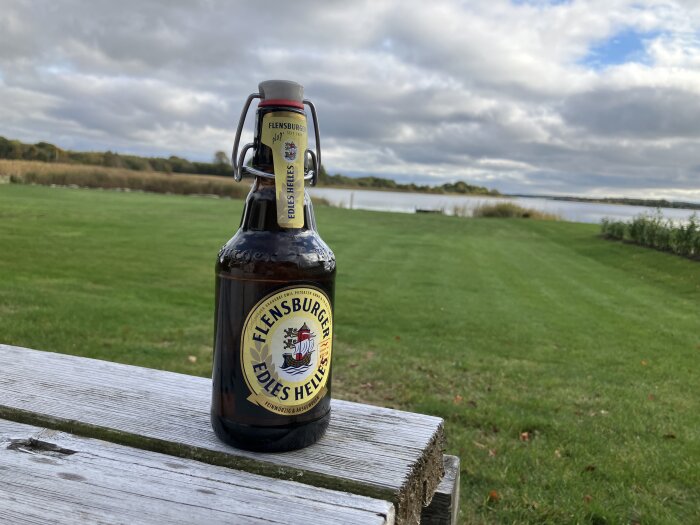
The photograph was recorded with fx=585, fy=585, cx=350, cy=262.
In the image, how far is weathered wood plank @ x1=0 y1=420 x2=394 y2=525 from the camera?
115cm

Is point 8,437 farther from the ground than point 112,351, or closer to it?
farther from the ground

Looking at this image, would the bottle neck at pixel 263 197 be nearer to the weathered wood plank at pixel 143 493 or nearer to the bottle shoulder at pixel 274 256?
the bottle shoulder at pixel 274 256

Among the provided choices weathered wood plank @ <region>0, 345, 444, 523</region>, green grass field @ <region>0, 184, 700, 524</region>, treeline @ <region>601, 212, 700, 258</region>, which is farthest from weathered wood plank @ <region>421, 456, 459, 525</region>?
treeline @ <region>601, 212, 700, 258</region>

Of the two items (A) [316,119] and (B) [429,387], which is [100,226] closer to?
(B) [429,387]

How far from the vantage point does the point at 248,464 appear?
4.54 feet

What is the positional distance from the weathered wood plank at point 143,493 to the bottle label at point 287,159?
606mm

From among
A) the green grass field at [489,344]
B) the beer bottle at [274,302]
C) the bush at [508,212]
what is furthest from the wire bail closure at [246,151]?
the bush at [508,212]

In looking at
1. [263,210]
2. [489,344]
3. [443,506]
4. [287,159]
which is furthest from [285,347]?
[489,344]

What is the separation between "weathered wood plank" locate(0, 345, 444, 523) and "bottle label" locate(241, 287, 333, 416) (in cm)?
16

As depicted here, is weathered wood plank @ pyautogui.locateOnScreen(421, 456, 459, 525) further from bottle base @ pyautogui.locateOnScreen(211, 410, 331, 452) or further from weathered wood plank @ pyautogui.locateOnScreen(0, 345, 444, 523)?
bottle base @ pyautogui.locateOnScreen(211, 410, 331, 452)

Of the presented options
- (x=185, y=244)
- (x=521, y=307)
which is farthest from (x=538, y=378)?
(x=185, y=244)

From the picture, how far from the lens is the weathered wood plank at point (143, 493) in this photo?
45.4 inches

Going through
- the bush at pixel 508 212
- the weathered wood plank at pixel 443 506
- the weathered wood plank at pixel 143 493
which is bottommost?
the weathered wood plank at pixel 443 506

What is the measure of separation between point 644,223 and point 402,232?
9.03 m
